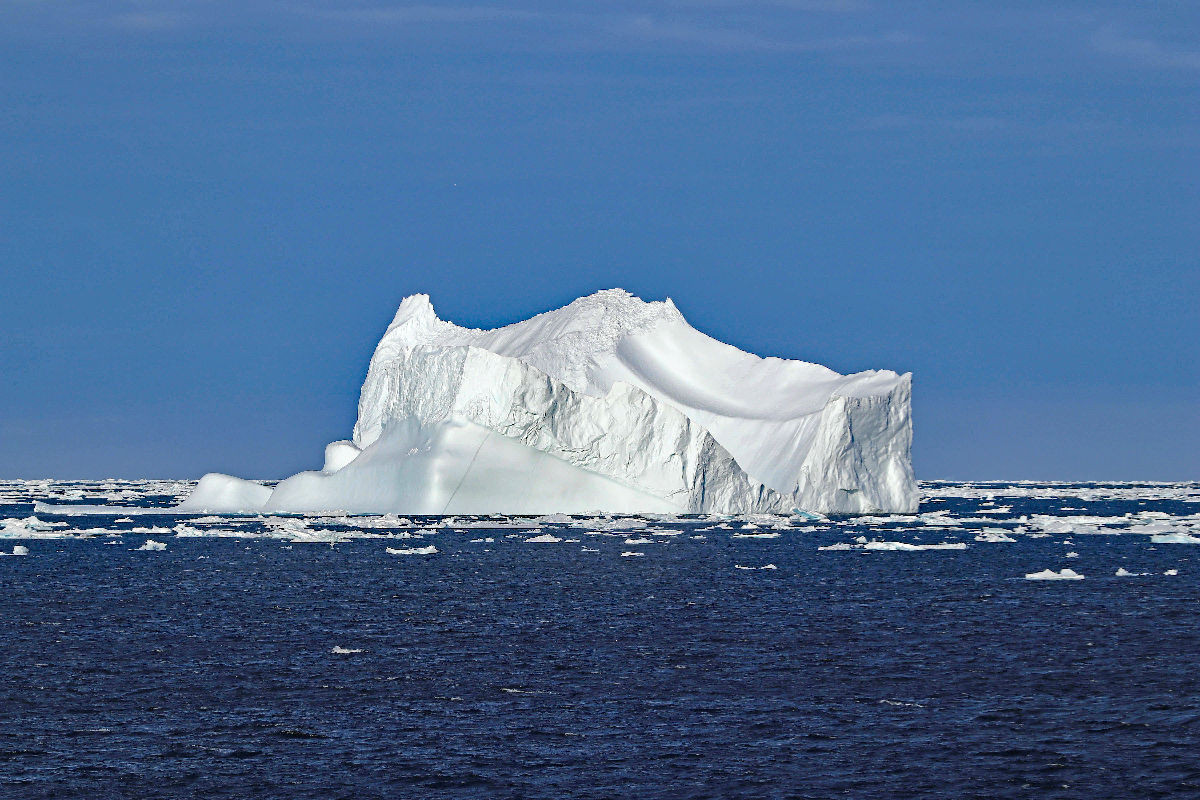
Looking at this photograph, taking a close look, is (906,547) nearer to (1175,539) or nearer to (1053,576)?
(1053,576)

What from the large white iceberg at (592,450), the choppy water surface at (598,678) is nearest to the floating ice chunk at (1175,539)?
the choppy water surface at (598,678)

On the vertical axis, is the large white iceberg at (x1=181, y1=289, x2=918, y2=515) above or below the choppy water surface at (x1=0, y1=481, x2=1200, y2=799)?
above

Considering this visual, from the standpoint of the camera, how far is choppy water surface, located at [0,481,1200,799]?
50.1 ft

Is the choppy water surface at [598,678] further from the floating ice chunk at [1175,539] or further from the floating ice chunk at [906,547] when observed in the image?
the floating ice chunk at [1175,539]

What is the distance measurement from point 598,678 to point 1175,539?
34225 mm

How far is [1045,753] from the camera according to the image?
52.9ft

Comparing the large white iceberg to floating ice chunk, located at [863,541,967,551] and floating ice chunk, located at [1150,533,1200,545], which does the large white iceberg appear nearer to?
floating ice chunk, located at [863,541,967,551]

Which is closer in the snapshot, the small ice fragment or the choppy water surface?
the choppy water surface

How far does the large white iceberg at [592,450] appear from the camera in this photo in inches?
2130

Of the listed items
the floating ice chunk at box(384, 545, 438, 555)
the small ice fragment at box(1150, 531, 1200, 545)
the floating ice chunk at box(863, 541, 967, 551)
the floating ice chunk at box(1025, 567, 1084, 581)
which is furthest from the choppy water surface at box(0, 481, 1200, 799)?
the small ice fragment at box(1150, 531, 1200, 545)

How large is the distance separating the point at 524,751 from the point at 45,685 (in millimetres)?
8042

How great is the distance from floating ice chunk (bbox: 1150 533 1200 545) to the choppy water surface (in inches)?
291

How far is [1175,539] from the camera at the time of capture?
48.7 m

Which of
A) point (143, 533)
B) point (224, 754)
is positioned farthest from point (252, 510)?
point (224, 754)
